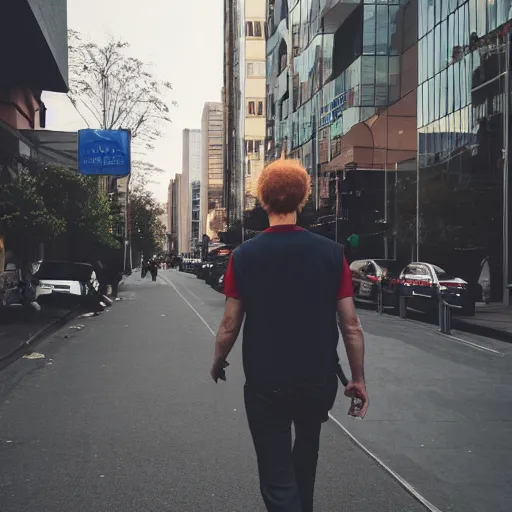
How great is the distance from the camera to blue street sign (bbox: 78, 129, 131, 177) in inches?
1409

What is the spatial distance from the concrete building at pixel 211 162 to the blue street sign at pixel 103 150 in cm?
14234

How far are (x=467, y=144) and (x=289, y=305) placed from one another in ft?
103

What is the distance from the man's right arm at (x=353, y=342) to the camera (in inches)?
141

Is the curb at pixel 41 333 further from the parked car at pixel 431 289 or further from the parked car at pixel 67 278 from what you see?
the parked car at pixel 431 289

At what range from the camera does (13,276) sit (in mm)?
27781

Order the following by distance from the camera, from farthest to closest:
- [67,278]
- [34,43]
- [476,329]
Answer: [67,278] < [34,43] < [476,329]

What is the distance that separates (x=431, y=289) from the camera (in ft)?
74.2

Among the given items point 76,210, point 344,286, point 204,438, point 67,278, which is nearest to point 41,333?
point 67,278

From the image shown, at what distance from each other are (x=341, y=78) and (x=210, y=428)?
1875 inches

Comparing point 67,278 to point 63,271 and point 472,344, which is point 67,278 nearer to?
point 63,271

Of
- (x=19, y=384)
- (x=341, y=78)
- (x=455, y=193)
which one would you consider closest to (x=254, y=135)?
(x=341, y=78)

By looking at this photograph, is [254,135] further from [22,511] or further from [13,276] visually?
[22,511]

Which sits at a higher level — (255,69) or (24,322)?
(255,69)

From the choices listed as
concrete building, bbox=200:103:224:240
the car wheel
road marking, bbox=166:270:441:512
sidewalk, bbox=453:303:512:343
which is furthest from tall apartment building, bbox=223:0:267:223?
road marking, bbox=166:270:441:512
